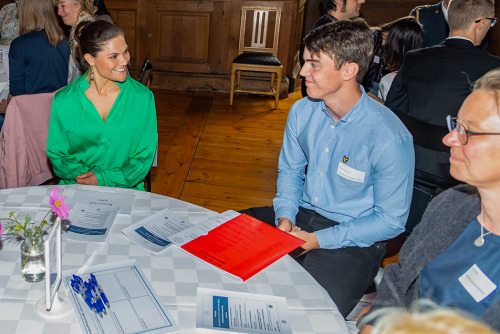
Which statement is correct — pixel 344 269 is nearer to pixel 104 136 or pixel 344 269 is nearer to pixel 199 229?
pixel 199 229

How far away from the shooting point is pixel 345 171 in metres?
1.90

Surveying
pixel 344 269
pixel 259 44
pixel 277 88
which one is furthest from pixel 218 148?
pixel 344 269

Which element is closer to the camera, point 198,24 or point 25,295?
point 25,295

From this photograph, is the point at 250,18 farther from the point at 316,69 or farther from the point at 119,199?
the point at 119,199

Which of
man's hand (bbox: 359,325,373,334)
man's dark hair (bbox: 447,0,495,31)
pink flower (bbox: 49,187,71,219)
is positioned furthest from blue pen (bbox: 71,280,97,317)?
man's dark hair (bbox: 447,0,495,31)

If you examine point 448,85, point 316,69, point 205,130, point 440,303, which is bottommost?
point 205,130

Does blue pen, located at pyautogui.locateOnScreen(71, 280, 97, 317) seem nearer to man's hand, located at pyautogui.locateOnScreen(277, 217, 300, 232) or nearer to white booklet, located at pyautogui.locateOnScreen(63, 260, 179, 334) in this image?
white booklet, located at pyautogui.locateOnScreen(63, 260, 179, 334)

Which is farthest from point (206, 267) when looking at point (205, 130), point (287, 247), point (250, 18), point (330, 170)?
point (250, 18)

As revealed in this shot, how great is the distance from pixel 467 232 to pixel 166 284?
2.79ft

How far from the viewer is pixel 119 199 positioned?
1765 mm

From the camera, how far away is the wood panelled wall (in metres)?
5.77

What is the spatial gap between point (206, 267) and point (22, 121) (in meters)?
1.44

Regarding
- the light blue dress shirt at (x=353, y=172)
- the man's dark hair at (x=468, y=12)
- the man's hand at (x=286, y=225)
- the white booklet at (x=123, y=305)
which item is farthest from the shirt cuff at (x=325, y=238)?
the man's dark hair at (x=468, y=12)

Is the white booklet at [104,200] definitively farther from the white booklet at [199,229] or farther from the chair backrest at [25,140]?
the chair backrest at [25,140]
